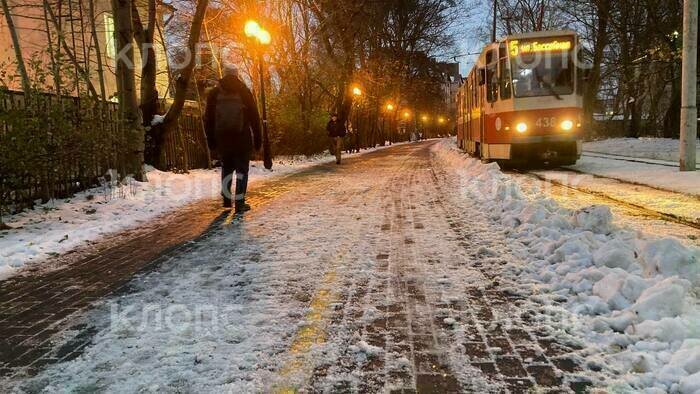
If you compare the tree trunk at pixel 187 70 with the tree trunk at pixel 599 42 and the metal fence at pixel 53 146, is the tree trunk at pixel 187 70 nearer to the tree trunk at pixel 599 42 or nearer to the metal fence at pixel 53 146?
the metal fence at pixel 53 146

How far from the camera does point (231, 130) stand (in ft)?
26.1

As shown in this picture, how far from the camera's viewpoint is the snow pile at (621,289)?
2.62 metres

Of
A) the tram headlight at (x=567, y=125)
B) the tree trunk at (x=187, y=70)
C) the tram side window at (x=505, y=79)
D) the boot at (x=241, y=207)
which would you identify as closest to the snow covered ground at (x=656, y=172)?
the tram headlight at (x=567, y=125)

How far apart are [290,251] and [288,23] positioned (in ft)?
67.9

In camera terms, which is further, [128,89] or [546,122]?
[546,122]

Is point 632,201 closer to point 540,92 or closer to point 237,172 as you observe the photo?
point 540,92

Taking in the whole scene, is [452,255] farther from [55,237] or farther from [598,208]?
[55,237]

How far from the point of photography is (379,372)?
276cm

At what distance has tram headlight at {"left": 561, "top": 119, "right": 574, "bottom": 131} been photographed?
13266 millimetres

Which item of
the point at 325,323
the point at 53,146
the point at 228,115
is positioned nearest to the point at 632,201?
the point at 228,115

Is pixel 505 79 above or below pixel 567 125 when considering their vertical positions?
above

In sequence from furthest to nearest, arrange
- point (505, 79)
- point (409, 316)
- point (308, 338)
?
point (505, 79) → point (409, 316) → point (308, 338)

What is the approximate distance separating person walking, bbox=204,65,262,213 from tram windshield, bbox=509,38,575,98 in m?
7.87

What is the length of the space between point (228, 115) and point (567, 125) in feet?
30.0
